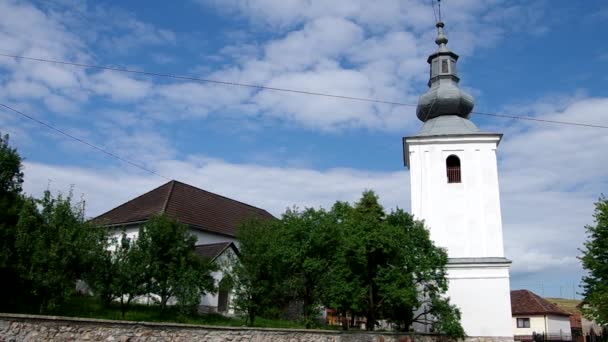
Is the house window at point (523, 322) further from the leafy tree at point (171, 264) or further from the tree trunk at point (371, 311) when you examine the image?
the leafy tree at point (171, 264)

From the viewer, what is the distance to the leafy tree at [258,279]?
2172cm

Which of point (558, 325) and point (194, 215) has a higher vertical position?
point (194, 215)

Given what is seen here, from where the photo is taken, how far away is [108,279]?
2230 cm

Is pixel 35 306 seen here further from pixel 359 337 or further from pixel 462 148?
pixel 462 148

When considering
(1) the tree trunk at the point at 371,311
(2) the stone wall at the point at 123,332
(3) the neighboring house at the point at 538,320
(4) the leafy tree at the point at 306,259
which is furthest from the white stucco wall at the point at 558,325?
(2) the stone wall at the point at 123,332

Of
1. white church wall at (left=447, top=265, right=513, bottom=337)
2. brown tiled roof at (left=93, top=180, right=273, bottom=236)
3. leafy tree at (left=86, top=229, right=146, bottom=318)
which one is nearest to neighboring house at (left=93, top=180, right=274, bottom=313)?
brown tiled roof at (left=93, top=180, right=273, bottom=236)

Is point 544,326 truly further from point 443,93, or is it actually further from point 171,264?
point 171,264

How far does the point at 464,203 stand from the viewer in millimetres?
28953

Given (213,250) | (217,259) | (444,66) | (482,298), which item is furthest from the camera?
(444,66)

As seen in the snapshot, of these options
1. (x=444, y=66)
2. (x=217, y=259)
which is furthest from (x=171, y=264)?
(x=444, y=66)

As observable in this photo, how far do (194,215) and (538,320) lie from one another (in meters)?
30.8

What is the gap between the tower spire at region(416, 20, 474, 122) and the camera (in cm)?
3078

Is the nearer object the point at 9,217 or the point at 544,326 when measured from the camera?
the point at 9,217

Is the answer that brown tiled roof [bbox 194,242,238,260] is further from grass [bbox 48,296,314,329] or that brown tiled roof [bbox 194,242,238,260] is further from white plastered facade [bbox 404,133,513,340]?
white plastered facade [bbox 404,133,513,340]
